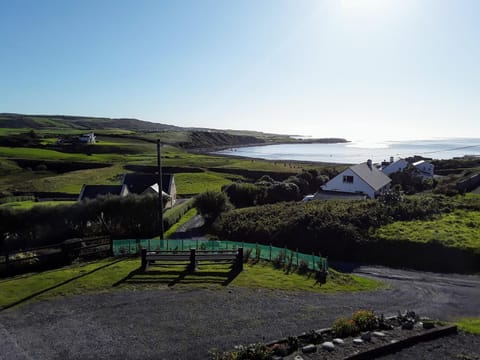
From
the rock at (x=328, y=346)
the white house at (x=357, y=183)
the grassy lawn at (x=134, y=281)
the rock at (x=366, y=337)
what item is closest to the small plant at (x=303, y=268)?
the grassy lawn at (x=134, y=281)

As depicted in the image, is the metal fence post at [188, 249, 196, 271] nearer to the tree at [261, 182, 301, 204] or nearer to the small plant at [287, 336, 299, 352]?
the small plant at [287, 336, 299, 352]

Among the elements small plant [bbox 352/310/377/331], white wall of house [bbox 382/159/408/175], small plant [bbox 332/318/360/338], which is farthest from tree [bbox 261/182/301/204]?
small plant [bbox 332/318/360/338]

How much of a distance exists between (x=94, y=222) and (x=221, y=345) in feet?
78.7

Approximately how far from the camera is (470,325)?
40.7 feet

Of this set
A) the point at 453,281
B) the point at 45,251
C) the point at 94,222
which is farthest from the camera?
the point at 94,222

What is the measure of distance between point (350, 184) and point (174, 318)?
39.6m

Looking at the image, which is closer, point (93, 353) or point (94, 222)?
point (93, 353)

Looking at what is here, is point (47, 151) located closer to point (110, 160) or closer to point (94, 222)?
point (110, 160)

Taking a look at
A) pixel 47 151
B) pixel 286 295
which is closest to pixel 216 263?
pixel 286 295

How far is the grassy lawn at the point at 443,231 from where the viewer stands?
25.2 m

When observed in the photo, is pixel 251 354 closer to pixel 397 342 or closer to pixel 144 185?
pixel 397 342

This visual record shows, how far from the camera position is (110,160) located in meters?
93.1

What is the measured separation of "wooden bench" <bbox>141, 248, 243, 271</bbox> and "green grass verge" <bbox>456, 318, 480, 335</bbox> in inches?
350

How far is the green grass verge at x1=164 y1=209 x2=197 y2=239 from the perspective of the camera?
33819 millimetres
